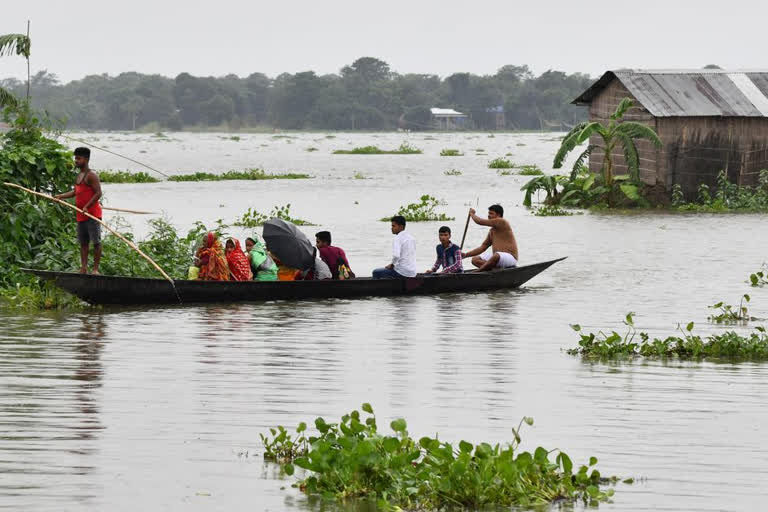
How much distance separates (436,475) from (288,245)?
7798mm

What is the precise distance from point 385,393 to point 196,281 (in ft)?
15.7

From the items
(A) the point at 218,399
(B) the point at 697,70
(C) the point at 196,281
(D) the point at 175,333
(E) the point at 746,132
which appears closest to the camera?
(A) the point at 218,399

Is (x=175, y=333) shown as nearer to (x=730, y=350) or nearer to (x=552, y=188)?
(x=730, y=350)

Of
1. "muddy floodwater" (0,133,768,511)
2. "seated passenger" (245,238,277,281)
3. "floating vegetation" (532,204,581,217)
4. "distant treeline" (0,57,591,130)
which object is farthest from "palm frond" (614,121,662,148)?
"distant treeline" (0,57,591,130)

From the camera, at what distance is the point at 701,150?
2591 cm

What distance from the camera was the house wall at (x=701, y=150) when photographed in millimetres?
25719

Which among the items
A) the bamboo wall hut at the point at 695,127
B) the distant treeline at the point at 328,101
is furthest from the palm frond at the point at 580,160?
the distant treeline at the point at 328,101

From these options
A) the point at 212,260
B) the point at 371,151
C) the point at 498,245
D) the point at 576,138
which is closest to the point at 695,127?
the point at 576,138

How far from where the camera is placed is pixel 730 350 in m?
9.59

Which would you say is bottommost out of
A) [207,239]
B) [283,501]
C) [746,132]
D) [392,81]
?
[283,501]

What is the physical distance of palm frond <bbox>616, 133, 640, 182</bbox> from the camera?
24844mm

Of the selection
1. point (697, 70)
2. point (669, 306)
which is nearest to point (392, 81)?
point (697, 70)

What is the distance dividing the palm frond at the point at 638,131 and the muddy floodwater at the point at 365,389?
24.7 feet

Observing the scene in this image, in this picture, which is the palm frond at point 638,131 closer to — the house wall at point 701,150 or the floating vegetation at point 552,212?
the house wall at point 701,150
